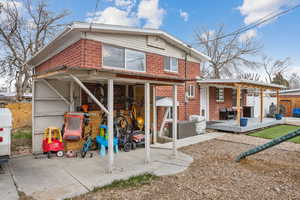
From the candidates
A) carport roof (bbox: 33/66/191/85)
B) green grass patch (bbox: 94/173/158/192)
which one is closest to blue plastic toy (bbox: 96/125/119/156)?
green grass patch (bbox: 94/173/158/192)

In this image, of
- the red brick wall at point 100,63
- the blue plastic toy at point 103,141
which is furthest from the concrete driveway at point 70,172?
the red brick wall at point 100,63

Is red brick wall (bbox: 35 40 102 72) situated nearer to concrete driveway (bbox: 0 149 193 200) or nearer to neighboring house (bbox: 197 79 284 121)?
concrete driveway (bbox: 0 149 193 200)

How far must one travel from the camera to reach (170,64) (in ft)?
31.1

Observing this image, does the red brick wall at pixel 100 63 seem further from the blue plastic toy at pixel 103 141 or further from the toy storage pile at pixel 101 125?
the blue plastic toy at pixel 103 141

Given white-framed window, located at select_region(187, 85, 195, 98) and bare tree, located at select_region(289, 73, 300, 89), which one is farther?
bare tree, located at select_region(289, 73, 300, 89)

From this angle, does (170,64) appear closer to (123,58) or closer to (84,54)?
(123,58)

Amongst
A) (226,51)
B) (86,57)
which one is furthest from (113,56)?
(226,51)

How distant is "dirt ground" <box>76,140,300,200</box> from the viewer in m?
3.27

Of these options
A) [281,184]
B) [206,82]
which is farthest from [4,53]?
[281,184]

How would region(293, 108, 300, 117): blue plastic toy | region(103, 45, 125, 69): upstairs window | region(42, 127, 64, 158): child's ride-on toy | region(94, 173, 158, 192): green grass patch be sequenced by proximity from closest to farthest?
1. region(94, 173, 158, 192): green grass patch
2. region(42, 127, 64, 158): child's ride-on toy
3. region(103, 45, 125, 69): upstairs window
4. region(293, 108, 300, 117): blue plastic toy

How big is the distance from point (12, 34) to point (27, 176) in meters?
15.9

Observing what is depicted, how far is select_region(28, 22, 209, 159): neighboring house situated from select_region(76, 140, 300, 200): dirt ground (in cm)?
166

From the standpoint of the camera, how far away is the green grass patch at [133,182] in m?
3.59

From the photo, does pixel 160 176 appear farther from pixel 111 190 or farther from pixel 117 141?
pixel 117 141
